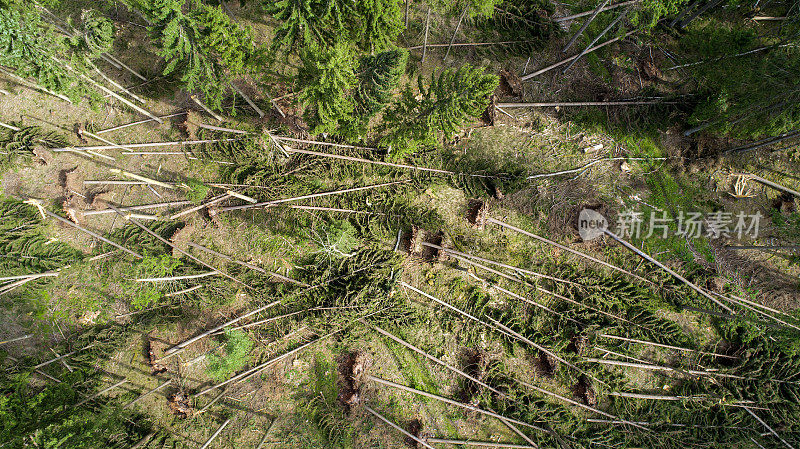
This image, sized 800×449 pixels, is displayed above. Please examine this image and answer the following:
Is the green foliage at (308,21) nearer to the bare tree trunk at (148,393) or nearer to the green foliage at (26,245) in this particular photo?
the green foliage at (26,245)

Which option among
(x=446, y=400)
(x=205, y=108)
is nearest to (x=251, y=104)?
(x=205, y=108)

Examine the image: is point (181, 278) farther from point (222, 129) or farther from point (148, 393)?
point (222, 129)

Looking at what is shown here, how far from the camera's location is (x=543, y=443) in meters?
8.12

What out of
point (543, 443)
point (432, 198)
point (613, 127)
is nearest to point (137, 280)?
point (432, 198)

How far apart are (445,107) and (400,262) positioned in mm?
3663

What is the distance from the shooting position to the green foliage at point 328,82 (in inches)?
226

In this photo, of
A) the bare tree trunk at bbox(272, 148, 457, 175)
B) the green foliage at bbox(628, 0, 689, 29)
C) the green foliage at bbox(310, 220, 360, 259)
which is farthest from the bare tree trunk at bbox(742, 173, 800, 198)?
the green foliage at bbox(310, 220, 360, 259)

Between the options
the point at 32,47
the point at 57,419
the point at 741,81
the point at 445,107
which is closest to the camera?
the point at 445,107

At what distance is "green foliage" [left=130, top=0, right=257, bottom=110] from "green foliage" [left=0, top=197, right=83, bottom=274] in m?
4.94

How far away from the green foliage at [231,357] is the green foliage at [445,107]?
5098mm

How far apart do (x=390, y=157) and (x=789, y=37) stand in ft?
31.0

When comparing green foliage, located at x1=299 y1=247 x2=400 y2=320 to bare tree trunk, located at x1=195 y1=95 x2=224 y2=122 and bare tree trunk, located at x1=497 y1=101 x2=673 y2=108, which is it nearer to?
bare tree trunk, located at x1=195 y1=95 x2=224 y2=122

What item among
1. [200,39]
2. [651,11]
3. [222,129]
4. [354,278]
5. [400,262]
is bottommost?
[354,278]

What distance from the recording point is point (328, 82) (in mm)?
→ 5910
